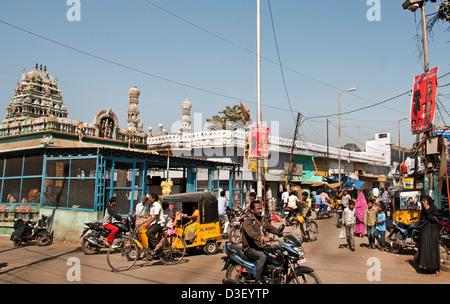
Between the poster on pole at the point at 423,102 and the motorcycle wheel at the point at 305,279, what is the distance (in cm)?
811

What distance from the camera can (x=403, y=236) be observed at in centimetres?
1038

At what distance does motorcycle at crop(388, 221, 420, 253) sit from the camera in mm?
9906

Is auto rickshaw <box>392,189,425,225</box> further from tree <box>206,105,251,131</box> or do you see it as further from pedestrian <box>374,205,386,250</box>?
tree <box>206,105,251,131</box>

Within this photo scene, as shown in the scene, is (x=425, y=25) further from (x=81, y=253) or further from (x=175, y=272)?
(x=81, y=253)

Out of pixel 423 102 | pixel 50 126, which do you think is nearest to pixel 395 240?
pixel 423 102

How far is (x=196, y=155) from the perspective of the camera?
26.1 meters

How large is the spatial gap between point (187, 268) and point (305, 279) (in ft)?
11.8

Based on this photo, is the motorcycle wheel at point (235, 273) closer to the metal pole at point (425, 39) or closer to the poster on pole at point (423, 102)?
the poster on pole at point (423, 102)

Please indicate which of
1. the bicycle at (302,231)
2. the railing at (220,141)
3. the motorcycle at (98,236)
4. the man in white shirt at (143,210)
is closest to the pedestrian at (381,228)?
the bicycle at (302,231)

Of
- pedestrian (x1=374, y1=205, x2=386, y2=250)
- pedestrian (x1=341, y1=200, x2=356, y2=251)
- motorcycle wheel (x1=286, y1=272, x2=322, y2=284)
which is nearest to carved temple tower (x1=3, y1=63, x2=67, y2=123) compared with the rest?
pedestrian (x1=341, y1=200, x2=356, y2=251)

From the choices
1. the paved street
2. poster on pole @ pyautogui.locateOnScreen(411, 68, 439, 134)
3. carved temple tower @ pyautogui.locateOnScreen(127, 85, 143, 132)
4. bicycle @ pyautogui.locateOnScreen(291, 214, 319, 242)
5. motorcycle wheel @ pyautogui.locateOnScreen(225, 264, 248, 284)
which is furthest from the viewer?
carved temple tower @ pyautogui.locateOnScreen(127, 85, 143, 132)

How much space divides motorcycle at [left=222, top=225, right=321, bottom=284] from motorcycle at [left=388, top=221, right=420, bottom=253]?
5586 millimetres
